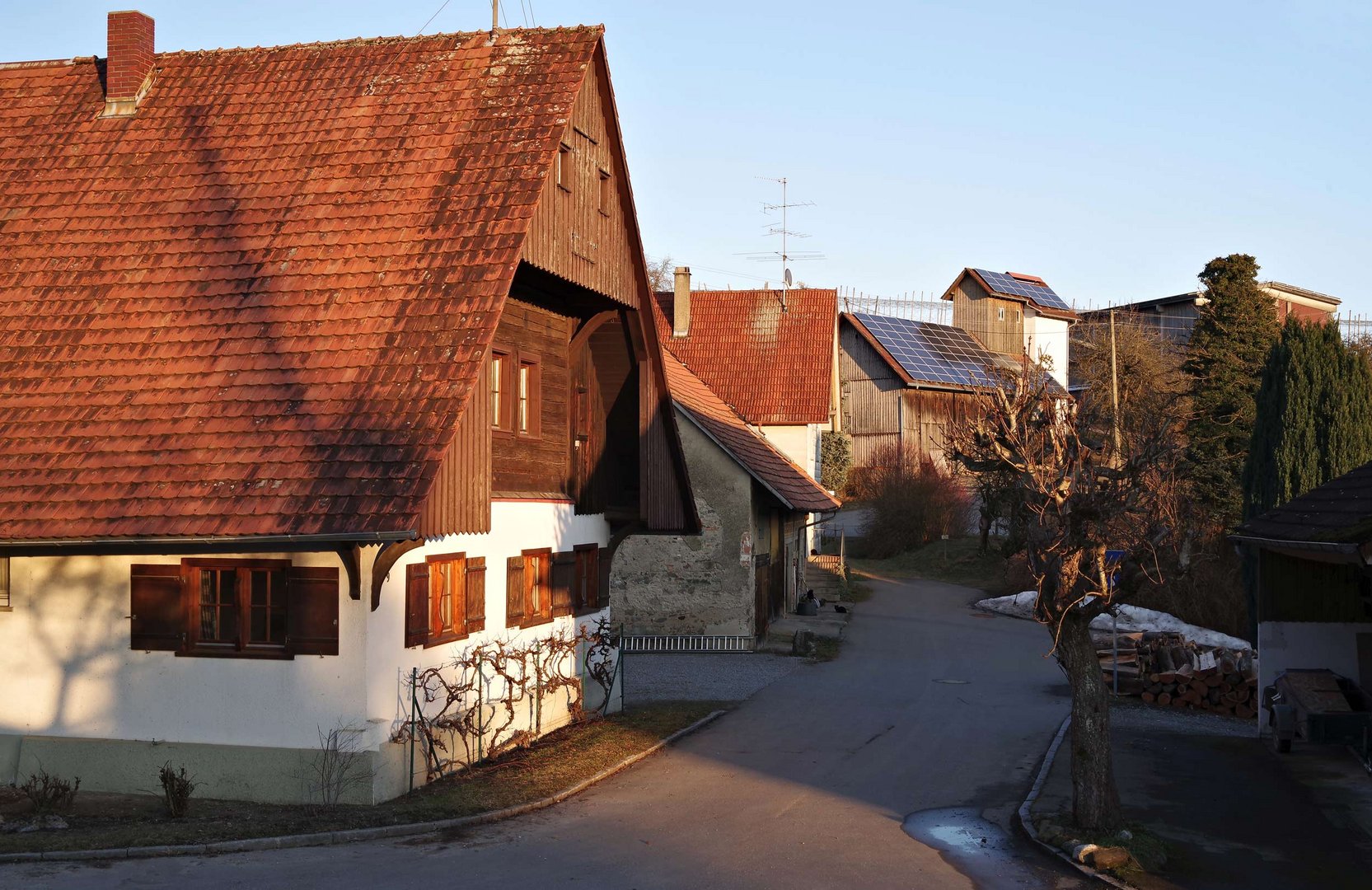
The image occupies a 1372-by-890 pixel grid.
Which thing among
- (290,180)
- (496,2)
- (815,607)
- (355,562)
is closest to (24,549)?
(355,562)

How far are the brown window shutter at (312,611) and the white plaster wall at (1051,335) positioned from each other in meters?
54.3

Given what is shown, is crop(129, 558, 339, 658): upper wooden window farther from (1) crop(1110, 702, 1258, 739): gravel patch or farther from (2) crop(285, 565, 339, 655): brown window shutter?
(1) crop(1110, 702, 1258, 739): gravel patch

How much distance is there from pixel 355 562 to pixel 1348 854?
30.4 ft

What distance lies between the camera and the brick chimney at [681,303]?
3838 cm

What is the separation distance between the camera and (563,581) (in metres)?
17.7

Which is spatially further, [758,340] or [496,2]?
[758,340]

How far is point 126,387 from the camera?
531 inches

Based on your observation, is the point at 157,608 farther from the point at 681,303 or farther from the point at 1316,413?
the point at 681,303

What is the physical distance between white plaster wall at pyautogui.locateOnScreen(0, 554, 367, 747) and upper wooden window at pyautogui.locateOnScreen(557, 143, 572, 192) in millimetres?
5632

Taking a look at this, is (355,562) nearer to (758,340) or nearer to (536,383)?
(536,383)

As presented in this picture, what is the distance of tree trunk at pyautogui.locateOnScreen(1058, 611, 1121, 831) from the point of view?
1168 cm

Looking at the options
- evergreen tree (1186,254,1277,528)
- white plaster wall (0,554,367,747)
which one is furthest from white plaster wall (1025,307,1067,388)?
white plaster wall (0,554,367,747)

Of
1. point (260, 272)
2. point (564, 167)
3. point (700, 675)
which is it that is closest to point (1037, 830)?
point (564, 167)

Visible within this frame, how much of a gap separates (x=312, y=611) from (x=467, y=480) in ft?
7.03
